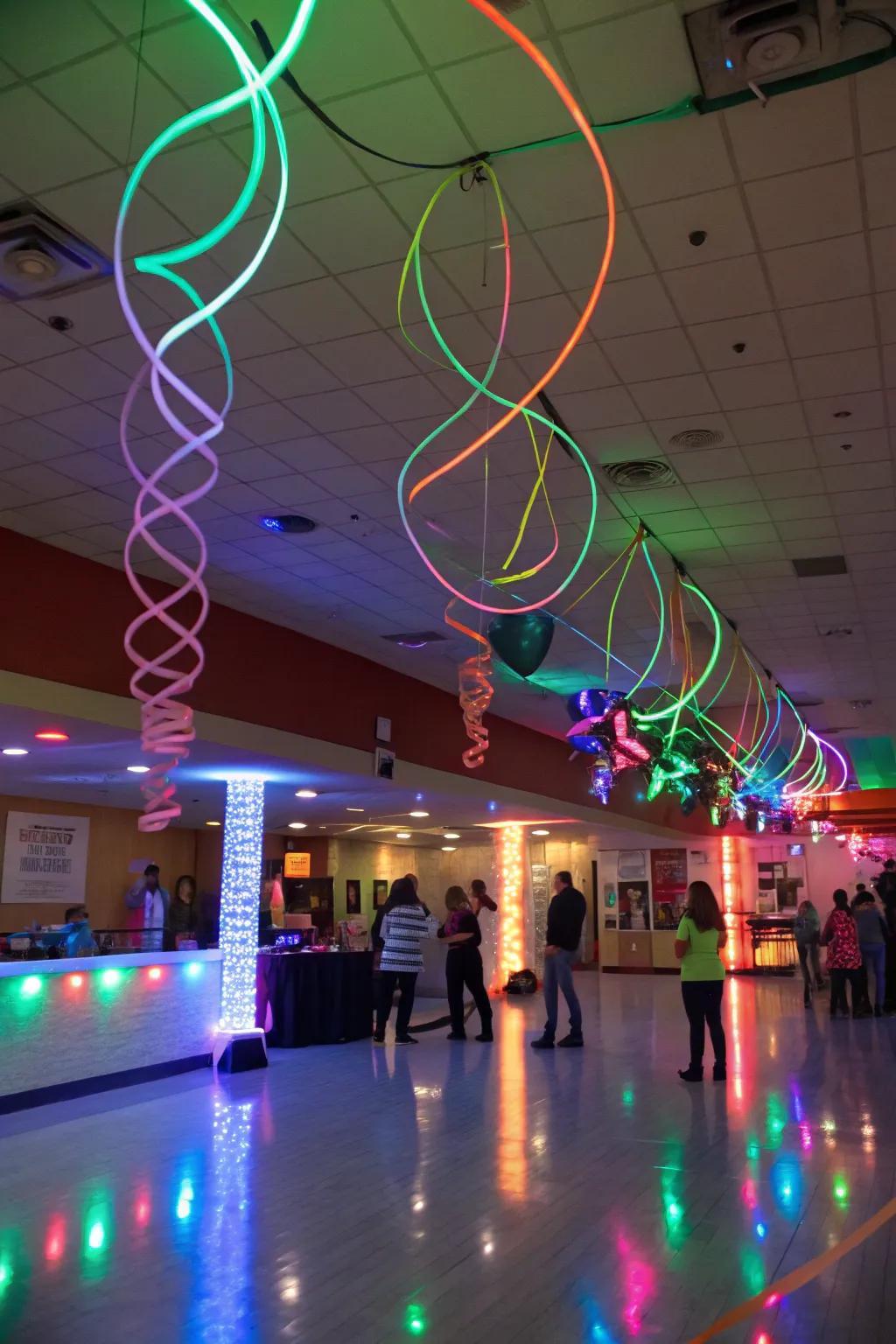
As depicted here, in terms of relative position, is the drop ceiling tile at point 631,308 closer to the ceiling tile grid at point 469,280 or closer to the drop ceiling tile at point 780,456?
the ceiling tile grid at point 469,280

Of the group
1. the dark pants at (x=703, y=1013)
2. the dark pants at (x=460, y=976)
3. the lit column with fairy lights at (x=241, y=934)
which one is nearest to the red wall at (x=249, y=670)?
the lit column with fairy lights at (x=241, y=934)

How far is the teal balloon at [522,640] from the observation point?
23.5ft

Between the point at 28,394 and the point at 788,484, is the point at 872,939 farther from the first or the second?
the point at 28,394

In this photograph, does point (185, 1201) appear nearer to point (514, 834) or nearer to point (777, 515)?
point (777, 515)

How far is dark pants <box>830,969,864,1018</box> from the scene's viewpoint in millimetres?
11664

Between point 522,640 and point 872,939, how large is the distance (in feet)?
23.2

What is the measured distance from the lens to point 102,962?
8.38 m

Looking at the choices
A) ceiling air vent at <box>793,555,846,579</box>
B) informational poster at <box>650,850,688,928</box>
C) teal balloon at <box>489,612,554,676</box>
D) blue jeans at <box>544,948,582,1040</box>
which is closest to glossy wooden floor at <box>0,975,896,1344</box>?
blue jeans at <box>544,948,582,1040</box>

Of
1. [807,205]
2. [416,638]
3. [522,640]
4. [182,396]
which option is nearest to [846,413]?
[807,205]

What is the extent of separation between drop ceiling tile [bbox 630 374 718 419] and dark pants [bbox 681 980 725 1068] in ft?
14.5

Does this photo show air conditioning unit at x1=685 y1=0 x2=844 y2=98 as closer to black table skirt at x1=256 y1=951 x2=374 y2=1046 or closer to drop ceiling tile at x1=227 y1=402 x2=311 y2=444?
drop ceiling tile at x1=227 y1=402 x2=311 y2=444

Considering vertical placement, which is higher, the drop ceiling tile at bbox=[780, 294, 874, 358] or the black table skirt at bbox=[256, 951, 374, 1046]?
the drop ceiling tile at bbox=[780, 294, 874, 358]

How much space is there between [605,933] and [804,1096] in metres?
14.2

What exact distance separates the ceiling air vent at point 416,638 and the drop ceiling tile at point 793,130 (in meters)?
6.66
